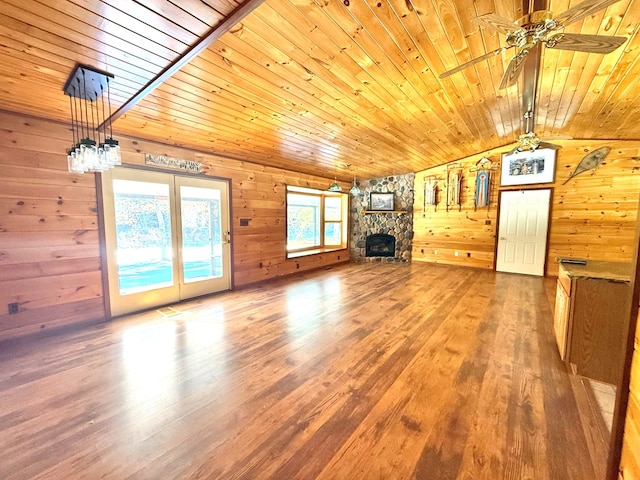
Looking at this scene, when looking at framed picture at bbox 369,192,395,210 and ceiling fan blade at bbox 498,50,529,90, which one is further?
framed picture at bbox 369,192,395,210

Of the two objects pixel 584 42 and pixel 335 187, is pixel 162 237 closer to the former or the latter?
pixel 335 187

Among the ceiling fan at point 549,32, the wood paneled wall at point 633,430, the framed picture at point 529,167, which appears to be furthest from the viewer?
the framed picture at point 529,167

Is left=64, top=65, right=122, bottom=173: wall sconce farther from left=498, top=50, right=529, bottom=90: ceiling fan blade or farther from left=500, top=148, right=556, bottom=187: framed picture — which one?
left=500, top=148, right=556, bottom=187: framed picture

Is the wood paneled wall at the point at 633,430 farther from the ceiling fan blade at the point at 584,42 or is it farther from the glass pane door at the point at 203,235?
the glass pane door at the point at 203,235

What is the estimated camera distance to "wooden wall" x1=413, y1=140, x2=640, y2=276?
5.34 meters

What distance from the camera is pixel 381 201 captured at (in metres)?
7.96

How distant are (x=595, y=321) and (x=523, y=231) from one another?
4769mm

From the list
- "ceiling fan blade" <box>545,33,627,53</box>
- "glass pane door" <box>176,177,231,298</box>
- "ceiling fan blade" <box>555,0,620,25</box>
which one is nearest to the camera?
"ceiling fan blade" <box>555,0,620,25</box>

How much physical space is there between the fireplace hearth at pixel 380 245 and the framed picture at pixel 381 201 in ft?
2.59

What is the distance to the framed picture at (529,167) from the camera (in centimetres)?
593

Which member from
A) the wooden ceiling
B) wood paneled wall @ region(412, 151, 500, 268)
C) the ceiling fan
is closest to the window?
wood paneled wall @ region(412, 151, 500, 268)

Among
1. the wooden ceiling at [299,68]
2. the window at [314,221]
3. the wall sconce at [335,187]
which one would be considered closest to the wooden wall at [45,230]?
the wooden ceiling at [299,68]

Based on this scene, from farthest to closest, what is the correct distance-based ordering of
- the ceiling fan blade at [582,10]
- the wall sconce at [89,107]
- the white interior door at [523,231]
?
the white interior door at [523,231] < the wall sconce at [89,107] < the ceiling fan blade at [582,10]

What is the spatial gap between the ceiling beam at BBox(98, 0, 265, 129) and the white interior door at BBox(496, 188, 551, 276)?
678 centimetres
